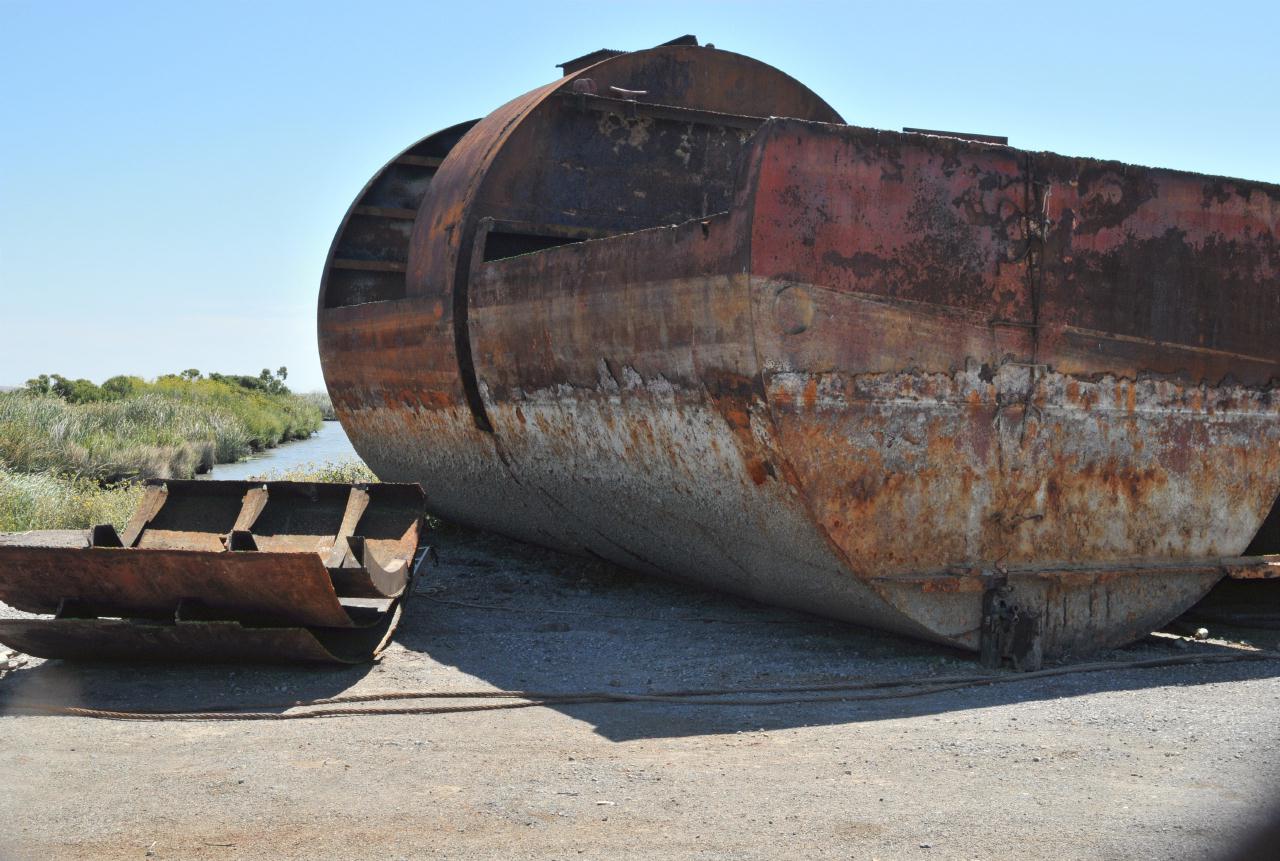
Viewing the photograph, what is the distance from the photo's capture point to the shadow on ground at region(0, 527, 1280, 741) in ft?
15.4

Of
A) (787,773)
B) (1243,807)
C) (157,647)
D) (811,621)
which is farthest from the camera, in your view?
(811,621)

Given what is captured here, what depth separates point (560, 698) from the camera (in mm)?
4820

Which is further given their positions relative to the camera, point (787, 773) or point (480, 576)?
point (480, 576)

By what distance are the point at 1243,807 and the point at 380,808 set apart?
2.36m

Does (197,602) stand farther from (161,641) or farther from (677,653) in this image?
(677,653)

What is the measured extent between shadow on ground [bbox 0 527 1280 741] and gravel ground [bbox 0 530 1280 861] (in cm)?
2

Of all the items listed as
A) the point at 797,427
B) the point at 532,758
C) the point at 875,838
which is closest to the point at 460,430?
the point at 797,427

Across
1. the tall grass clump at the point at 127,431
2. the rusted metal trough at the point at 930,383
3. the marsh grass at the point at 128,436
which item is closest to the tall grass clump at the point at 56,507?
the marsh grass at the point at 128,436

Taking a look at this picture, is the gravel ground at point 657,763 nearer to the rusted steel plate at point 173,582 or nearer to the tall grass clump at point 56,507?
the rusted steel plate at point 173,582

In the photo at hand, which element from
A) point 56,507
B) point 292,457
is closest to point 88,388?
point 292,457

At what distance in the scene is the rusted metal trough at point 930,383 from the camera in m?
4.94

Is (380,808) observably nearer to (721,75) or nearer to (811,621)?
Result: (811,621)

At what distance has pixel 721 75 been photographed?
26.6 feet

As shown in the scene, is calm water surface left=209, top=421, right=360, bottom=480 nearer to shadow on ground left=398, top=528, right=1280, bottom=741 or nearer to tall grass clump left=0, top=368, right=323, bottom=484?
tall grass clump left=0, top=368, right=323, bottom=484
